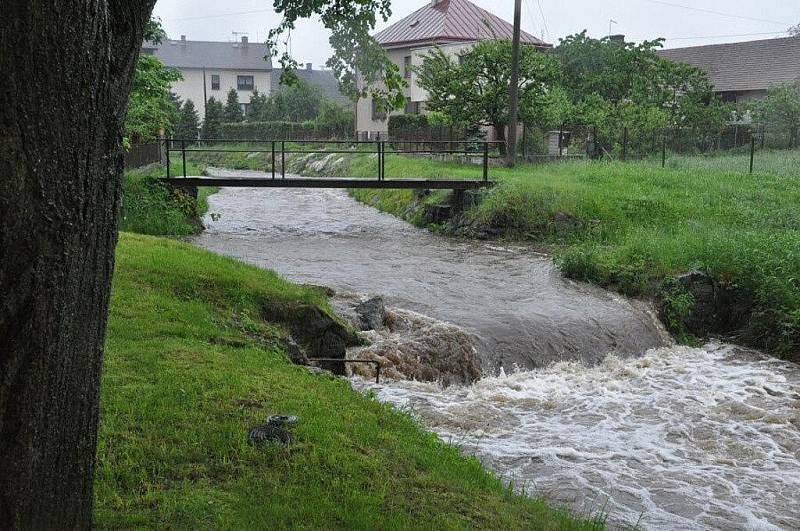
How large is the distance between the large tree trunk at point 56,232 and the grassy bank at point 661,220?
11.2 meters

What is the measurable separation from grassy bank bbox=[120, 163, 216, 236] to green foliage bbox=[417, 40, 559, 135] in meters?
12.1

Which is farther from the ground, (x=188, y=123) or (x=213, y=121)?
(x=213, y=121)

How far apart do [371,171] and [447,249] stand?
13691 mm

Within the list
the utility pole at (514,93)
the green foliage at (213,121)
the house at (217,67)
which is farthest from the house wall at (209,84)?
the utility pole at (514,93)

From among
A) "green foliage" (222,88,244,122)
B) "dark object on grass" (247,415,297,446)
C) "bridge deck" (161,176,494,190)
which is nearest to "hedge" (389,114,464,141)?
"bridge deck" (161,176,494,190)

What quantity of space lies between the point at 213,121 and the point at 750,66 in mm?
36102

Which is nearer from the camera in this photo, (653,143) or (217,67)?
(653,143)

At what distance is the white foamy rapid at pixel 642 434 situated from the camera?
7039 mm

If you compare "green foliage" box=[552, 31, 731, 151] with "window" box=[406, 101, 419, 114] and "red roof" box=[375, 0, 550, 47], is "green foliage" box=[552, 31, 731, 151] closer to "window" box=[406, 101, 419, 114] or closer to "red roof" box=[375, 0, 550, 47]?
"red roof" box=[375, 0, 550, 47]

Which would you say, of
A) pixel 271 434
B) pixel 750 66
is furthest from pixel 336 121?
pixel 271 434

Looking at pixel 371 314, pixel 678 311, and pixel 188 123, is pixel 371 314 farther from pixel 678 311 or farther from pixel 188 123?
pixel 188 123

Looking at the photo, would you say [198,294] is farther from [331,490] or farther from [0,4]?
[0,4]

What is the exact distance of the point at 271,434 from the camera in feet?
18.0

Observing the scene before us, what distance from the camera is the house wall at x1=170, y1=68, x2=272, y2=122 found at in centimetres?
7738
